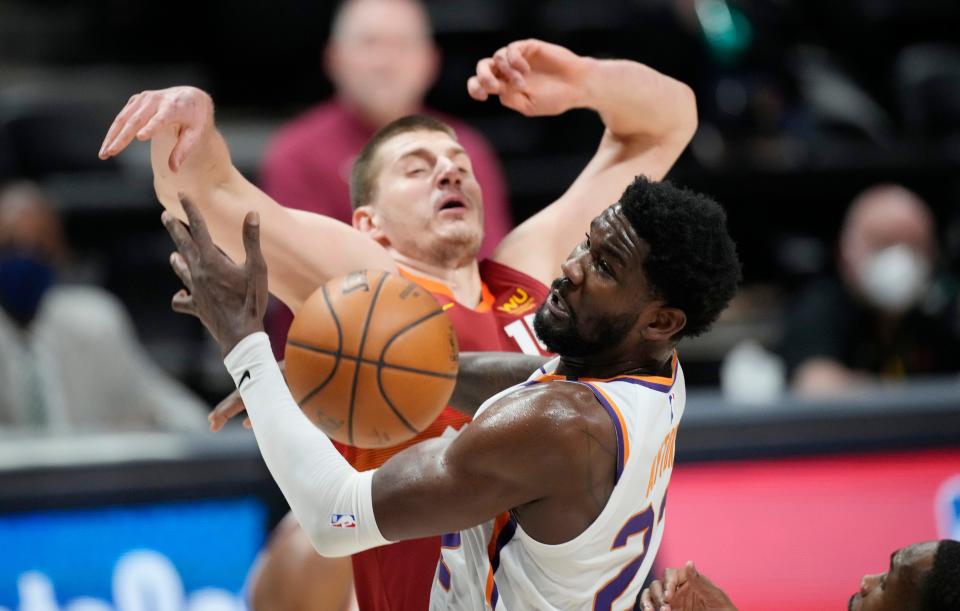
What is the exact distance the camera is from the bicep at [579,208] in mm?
4379

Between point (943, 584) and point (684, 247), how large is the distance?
3.33 feet

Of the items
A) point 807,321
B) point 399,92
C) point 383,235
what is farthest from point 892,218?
point 383,235

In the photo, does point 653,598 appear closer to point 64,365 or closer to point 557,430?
point 557,430

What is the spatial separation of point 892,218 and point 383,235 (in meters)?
4.43

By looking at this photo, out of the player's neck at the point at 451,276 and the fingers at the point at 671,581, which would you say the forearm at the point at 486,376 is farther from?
the fingers at the point at 671,581

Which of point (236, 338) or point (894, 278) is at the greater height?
point (894, 278)

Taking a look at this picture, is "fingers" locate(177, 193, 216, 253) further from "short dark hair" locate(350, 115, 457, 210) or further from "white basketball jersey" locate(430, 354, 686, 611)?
"short dark hair" locate(350, 115, 457, 210)

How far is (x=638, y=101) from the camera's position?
427 centimetres

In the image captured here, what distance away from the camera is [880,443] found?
6.52 m

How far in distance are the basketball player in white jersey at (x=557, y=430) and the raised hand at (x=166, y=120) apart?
283mm

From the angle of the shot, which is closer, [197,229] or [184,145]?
[197,229]

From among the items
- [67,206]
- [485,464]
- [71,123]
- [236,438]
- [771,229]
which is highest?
[71,123]

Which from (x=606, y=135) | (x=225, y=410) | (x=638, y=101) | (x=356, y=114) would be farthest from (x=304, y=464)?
(x=356, y=114)

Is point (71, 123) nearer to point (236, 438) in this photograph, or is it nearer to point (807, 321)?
point (236, 438)
